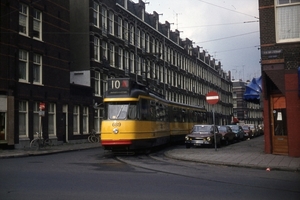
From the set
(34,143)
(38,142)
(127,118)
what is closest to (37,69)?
(34,143)

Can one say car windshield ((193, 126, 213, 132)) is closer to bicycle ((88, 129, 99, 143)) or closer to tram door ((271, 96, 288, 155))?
tram door ((271, 96, 288, 155))

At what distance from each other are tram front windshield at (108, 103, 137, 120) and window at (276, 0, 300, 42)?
7.49 m

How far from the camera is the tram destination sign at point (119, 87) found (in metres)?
20.4

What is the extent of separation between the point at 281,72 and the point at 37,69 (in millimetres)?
18473

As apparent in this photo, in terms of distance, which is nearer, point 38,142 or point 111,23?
point 38,142

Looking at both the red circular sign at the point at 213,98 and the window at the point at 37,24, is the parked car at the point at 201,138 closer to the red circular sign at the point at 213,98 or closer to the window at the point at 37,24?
the red circular sign at the point at 213,98

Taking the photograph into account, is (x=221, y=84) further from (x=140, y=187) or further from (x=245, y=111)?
(x=140, y=187)

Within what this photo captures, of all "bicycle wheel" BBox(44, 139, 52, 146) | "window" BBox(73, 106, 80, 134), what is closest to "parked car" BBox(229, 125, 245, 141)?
"window" BBox(73, 106, 80, 134)

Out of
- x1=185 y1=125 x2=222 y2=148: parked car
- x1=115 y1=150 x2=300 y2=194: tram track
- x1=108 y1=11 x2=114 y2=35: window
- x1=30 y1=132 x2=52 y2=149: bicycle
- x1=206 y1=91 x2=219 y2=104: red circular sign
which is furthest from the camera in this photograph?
x1=108 y1=11 x2=114 y2=35: window

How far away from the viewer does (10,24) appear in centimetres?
2784

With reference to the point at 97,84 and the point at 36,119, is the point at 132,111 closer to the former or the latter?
the point at 36,119

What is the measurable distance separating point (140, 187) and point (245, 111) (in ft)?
328

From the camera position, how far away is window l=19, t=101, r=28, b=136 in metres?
29.0

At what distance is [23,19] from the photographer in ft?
97.3
